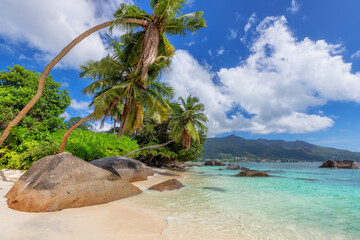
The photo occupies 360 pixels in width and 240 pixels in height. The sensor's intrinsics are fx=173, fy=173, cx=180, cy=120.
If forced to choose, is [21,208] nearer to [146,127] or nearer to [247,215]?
[247,215]

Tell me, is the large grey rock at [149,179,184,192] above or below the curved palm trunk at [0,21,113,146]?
below

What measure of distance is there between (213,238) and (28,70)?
16337mm

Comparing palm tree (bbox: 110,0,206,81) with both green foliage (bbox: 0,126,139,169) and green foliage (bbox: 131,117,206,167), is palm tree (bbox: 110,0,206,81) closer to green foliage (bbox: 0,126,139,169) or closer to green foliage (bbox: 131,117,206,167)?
green foliage (bbox: 0,126,139,169)

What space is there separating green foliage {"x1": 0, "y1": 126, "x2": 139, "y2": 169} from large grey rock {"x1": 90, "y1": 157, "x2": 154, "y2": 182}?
222 centimetres

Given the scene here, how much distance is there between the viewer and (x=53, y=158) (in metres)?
5.89

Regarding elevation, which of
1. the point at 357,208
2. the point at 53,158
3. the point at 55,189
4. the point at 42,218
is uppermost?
the point at 53,158

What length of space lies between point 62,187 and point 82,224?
6.02ft

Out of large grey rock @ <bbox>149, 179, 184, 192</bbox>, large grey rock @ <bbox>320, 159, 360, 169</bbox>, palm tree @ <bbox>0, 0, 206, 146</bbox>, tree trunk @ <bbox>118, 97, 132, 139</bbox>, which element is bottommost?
large grey rock @ <bbox>320, 159, 360, 169</bbox>

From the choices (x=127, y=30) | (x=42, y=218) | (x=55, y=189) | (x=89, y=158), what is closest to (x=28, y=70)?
(x=89, y=158)

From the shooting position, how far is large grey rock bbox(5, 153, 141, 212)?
14.8ft

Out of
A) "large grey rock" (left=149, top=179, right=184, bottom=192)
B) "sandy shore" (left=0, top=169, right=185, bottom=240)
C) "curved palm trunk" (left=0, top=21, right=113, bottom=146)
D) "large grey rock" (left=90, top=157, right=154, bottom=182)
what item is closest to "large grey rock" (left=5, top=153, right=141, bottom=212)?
"sandy shore" (left=0, top=169, right=185, bottom=240)

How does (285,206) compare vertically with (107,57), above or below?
below

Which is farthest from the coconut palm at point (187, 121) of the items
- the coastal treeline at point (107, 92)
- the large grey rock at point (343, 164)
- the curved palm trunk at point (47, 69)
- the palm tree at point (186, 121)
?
the large grey rock at point (343, 164)

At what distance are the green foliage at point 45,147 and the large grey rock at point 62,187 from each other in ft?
17.1
